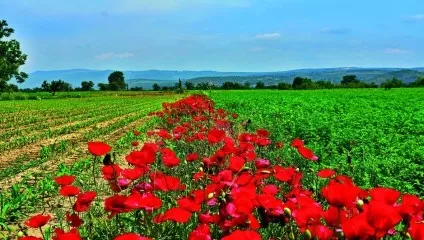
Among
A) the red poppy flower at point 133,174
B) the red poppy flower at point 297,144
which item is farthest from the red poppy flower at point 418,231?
the red poppy flower at point 297,144

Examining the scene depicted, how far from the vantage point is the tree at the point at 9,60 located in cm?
3966

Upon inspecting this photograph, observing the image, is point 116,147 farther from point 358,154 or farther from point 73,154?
point 358,154

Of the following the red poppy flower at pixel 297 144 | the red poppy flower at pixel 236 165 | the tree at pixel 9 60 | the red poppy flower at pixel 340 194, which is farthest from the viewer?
the tree at pixel 9 60

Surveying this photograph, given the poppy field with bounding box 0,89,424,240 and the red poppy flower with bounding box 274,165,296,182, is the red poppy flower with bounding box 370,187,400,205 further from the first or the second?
the red poppy flower with bounding box 274,165,296,182

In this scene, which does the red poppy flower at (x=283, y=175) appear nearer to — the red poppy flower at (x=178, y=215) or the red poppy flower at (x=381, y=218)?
the red poppy flower at (x=178, y=215)

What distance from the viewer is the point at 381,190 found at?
2000 millimetres

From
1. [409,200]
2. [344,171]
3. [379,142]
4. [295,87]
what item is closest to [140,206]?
[409,200]

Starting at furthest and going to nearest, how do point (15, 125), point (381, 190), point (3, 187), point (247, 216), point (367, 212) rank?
point (15, 125), point (3, 187), point (247, 216), point (381, 190), point (367, 212)

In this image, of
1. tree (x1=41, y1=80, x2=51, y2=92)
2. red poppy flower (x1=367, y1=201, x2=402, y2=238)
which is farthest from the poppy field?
tree (x1=41, y1=80, x2=51, y2=92)

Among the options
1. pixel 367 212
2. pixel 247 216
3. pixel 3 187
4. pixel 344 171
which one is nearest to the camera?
pixel 367 212

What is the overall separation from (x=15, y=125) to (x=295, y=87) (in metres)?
71.8

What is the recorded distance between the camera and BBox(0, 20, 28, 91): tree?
39.7 meters

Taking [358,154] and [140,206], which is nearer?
[140,206]

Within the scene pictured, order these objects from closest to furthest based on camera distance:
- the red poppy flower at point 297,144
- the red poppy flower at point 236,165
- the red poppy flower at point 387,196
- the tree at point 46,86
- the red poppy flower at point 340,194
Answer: the red poppy flower at point 340,194, the red poppy flower at point 387,196, the red poppy flower at point 236,165, the red poppy flower at point 297,144, the tree at point 46,86
